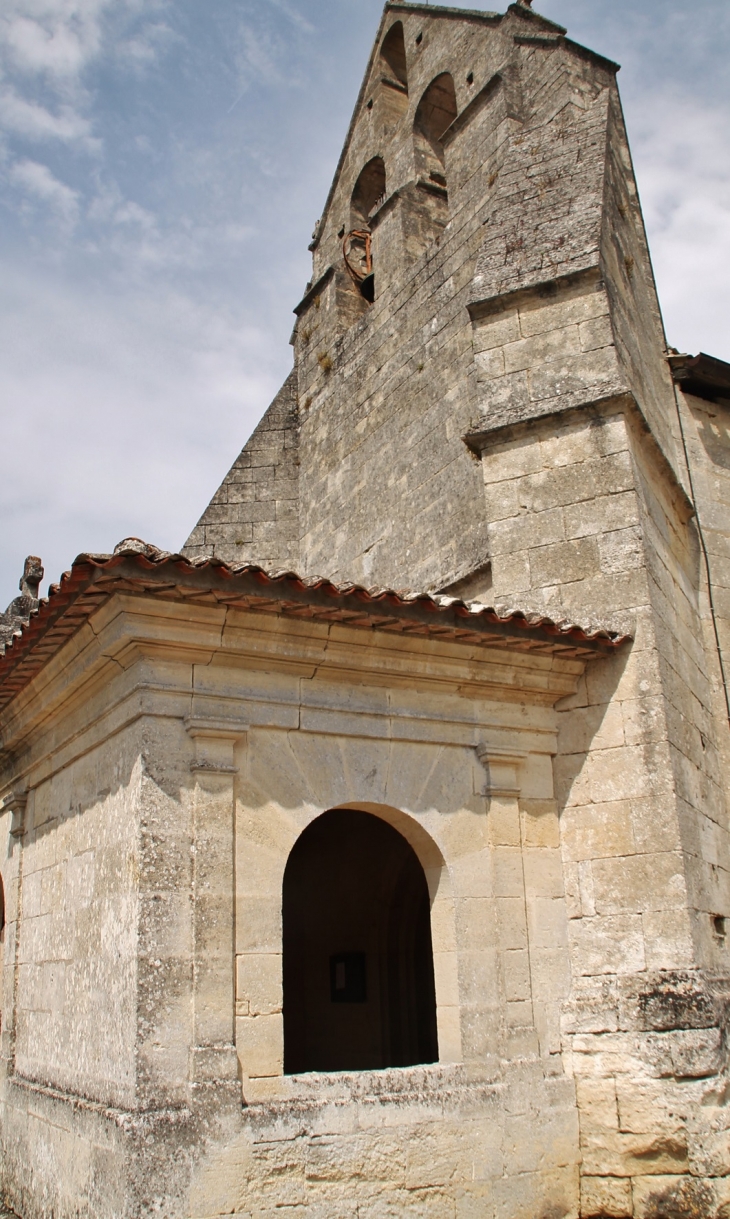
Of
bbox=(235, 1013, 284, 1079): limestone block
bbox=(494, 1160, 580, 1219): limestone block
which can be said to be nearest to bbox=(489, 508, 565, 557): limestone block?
bbox=(235, 1013, 284, 1079): limestone block

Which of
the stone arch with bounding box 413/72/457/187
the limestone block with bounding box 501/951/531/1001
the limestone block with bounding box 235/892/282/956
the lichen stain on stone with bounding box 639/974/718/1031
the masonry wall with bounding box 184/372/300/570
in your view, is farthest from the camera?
the masonry wall with bounding box 184/372/300/570

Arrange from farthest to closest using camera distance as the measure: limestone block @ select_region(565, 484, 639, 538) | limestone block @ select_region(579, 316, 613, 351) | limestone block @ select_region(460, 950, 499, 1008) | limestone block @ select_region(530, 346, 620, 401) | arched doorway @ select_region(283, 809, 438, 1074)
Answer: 1. arched doorway @ select_region(283, 809, 438, 1074)
2. limestone block @ select_region(579, 316, 613, 351)
3. limestone block @ select_region(530, 346, 620, 401)
4. limestone block @ select_region(565, 484, 639, 538)
5. limestone block @ select_region(460, 950, 499, 1008)

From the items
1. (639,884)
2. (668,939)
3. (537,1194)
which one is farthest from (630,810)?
(537,1194)

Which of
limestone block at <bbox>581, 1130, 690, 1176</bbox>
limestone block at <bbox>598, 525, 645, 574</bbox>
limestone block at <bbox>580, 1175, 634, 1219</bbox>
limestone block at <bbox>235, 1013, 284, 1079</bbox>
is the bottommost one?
limestone block at <bbox>580, 1175, 634, 1219</bbox>

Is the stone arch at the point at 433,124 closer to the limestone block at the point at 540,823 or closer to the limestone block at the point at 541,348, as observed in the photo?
the limestone block at the point at 541,348

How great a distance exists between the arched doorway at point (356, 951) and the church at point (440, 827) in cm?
3

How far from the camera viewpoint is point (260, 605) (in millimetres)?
4547

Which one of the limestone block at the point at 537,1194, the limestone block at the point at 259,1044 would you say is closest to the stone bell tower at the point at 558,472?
the limestone block at the point at 537,1194

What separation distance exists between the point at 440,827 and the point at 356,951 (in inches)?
116

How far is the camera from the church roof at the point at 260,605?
13.5 ft

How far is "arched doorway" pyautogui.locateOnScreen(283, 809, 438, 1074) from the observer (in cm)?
725

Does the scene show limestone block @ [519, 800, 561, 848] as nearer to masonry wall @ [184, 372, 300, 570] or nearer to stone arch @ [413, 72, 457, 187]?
masonry wall @ [184, 372, 300, 570]

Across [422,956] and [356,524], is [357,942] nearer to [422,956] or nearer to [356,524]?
[422,956]

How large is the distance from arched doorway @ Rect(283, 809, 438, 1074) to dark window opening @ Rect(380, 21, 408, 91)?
7896 millimetres
